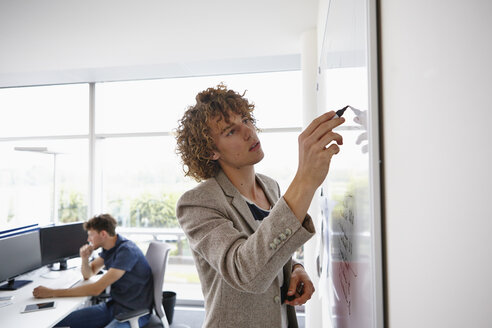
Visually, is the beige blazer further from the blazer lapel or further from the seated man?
the seated man

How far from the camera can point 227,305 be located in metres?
0.91

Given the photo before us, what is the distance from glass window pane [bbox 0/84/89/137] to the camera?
404 centimetres

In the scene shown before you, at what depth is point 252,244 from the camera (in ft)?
2.15

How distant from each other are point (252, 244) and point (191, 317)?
10.9 ft

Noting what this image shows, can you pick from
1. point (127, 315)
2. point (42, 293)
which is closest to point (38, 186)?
point (42, 293)

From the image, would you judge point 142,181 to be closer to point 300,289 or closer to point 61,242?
point 61,242

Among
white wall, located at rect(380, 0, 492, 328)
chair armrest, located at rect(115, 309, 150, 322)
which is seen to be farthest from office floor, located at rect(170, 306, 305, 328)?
white wall, located at rect(380, 0, 492, 328)

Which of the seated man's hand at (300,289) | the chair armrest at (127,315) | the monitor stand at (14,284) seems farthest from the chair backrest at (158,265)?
the seated man's hand at (300,289)

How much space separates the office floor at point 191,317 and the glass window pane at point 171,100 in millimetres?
2141

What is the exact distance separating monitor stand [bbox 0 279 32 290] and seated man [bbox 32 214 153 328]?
45 centimetres

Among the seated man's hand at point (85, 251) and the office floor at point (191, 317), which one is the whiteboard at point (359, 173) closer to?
the seated man's hand at point (85, 251)

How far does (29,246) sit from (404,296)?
3212 mm

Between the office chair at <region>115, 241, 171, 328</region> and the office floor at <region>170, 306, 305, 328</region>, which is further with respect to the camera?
the office floor at <region>170, 306, 305, 328</region>

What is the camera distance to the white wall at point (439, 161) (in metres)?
0.24
